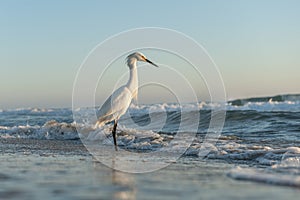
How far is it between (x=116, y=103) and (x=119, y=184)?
14.7 feet

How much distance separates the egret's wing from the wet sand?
2830 mm

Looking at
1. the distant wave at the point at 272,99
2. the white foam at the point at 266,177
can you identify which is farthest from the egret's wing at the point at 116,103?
the distant wave at the point at 272,99

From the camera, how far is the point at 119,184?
4.68 meters

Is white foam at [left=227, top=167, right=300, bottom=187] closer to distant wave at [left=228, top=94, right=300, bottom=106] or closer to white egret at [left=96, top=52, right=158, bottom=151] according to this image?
white egret at [left=96, top=52, right=158, bottom=151]

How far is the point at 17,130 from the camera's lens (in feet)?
46.7

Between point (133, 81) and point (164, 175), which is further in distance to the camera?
point (133, 81)

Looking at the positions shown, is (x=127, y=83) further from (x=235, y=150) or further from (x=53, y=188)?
(x=53, y=188)

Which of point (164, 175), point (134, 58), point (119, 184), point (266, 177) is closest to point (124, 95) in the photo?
point (134, 58)

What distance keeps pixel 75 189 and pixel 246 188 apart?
1.60 m

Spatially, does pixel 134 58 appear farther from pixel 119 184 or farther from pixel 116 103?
pixel 119 184

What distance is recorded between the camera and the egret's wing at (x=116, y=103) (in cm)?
904

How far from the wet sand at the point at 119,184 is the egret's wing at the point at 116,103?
111 inches

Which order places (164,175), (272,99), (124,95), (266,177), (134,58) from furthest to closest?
1. (272,99)
2. (134,58)
3. (124,95)
4. (164,175)
5. (266,177)

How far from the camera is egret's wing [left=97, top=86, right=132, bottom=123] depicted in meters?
9.04
